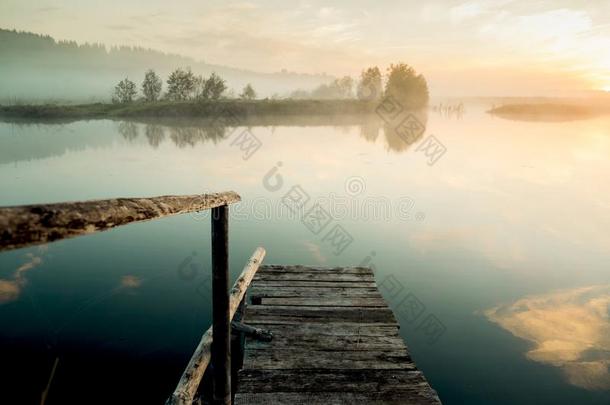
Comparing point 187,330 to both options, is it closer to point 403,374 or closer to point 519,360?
point 403,374

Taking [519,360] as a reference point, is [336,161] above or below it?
above

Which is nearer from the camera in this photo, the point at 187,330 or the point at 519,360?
the point at 519,360

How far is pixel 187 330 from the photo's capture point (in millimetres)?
7828

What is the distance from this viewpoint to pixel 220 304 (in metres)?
4.15

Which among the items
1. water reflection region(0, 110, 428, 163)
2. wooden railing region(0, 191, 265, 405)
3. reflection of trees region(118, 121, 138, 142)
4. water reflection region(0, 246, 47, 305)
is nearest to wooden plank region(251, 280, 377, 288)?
wooden railing region(0, 191, 265, 405)

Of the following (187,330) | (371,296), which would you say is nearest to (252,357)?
(371,296)

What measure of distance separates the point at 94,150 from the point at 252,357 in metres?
32.1

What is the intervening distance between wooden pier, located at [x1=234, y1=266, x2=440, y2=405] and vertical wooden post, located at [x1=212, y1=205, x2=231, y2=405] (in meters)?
0.26

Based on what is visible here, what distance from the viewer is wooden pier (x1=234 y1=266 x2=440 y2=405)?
14.6 ft

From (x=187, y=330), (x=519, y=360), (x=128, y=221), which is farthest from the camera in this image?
(x=187, y=330)

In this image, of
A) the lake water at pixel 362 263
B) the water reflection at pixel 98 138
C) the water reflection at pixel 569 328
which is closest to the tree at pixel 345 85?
the water reflection at pixel 98 138

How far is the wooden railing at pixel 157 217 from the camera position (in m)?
1.29

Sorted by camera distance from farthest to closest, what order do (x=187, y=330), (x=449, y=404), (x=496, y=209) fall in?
(x=496, y=209), (x=187, y=330), (x=449, y=404)

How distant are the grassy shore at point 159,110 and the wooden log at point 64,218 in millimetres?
66211
